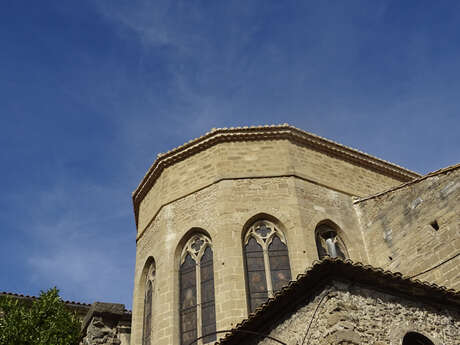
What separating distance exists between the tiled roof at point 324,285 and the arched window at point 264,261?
2.89 meters

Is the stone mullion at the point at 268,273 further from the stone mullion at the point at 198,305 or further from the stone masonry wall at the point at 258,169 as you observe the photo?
the stone masonry wall at the point at 258,169

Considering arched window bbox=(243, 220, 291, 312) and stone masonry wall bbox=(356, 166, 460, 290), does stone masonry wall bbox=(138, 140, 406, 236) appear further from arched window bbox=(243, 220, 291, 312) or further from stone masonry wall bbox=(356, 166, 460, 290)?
arched window bbox=(243, 220, 291, 312)

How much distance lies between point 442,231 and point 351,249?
7.25 ft

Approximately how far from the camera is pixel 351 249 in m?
11.8

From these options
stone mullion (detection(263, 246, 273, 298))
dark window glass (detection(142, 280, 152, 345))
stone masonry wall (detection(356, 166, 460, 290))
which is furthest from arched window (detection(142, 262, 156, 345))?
stone masonry wall (detection(356, 166, 460, 290))

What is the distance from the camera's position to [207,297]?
443 inches

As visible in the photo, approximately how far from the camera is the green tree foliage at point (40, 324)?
36.1 feet

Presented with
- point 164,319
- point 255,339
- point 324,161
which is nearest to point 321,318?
point 255,339

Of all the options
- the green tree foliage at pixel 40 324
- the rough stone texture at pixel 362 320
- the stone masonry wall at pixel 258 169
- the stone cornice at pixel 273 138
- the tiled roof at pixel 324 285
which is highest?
the stone cornice at pixel 273 138

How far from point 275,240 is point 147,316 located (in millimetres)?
3353

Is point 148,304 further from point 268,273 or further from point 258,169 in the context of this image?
point 258,169

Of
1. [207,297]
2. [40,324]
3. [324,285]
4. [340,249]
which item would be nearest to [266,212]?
[340,249]

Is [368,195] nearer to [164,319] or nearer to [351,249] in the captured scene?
[351,249]

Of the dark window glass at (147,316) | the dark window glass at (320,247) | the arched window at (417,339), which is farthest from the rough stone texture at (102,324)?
the dark window glass at (320,247)
